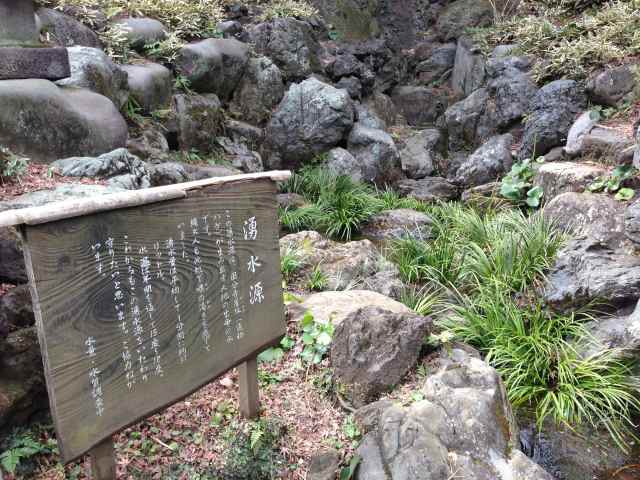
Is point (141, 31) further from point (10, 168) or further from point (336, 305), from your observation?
point (336, 305)

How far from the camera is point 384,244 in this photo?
7156mm

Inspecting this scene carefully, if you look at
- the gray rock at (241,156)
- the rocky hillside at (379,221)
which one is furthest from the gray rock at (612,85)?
the gray rock at (241,156)

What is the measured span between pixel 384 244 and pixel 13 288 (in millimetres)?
5204

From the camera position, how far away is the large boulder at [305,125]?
30.3 feet

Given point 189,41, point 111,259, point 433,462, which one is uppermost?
point 189,41

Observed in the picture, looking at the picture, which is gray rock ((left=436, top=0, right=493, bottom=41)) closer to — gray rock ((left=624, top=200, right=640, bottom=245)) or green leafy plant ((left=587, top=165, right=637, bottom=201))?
green leafy plant ((left=587, top=165, right=637, bottom=201))

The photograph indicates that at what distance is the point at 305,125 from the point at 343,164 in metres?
1.00

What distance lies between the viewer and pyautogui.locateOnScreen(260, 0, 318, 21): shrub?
10258mm

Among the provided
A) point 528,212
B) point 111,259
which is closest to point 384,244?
point 528,212

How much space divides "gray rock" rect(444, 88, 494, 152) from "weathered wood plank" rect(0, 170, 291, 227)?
9259 mm

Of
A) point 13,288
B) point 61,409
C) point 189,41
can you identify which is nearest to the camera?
point 61,409

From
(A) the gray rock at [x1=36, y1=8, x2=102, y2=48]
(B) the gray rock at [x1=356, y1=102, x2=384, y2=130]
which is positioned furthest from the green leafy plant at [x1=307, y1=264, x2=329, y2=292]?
(B) the gray rock at [x1=356, y1=102, x2=384, y2=130]

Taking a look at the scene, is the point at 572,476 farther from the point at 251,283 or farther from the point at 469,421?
the point at 251,283

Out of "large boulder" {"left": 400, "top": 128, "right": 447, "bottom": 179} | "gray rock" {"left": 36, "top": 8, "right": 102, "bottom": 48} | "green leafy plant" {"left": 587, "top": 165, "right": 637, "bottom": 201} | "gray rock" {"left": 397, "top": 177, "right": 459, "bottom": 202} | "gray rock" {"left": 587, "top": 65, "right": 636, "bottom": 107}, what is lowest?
"gray rock" {"left": 397, "top": 177, "right": 459, "bottom": 202}
